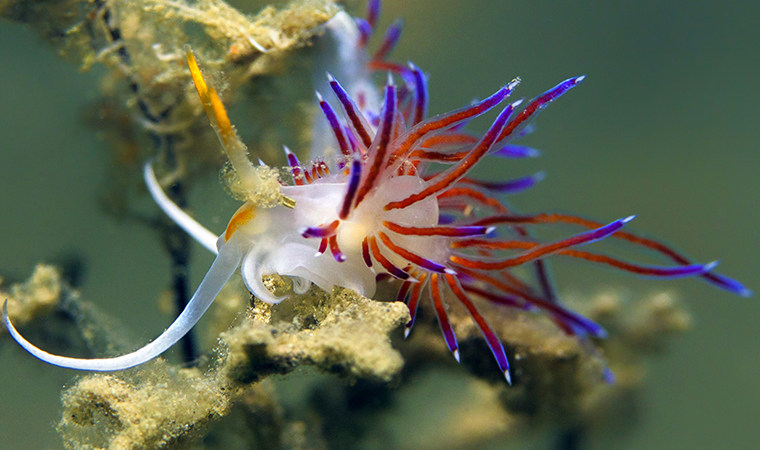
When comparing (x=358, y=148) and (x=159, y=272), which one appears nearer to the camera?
(x=358, y=148)

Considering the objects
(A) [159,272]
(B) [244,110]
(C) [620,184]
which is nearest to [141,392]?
(A) [159,272]

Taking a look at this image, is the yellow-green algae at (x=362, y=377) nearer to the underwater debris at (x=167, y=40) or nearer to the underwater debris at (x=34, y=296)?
the underwater debris at (x=34, y=296)

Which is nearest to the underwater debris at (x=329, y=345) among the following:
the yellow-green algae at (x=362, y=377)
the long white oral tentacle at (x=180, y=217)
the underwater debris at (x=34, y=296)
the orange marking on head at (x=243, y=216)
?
the yellow-green algae at (x=362, y=377)

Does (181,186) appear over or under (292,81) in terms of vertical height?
under

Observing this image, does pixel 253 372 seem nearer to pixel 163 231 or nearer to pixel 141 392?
pixel 141 392

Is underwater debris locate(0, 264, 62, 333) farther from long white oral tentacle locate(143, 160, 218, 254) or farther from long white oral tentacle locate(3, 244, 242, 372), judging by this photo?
long white oral tentacle locate(3, 244, 242, 372)

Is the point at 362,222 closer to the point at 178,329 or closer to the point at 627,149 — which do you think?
the point at 178,329

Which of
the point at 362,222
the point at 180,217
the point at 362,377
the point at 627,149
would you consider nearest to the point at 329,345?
the point at 362,377
